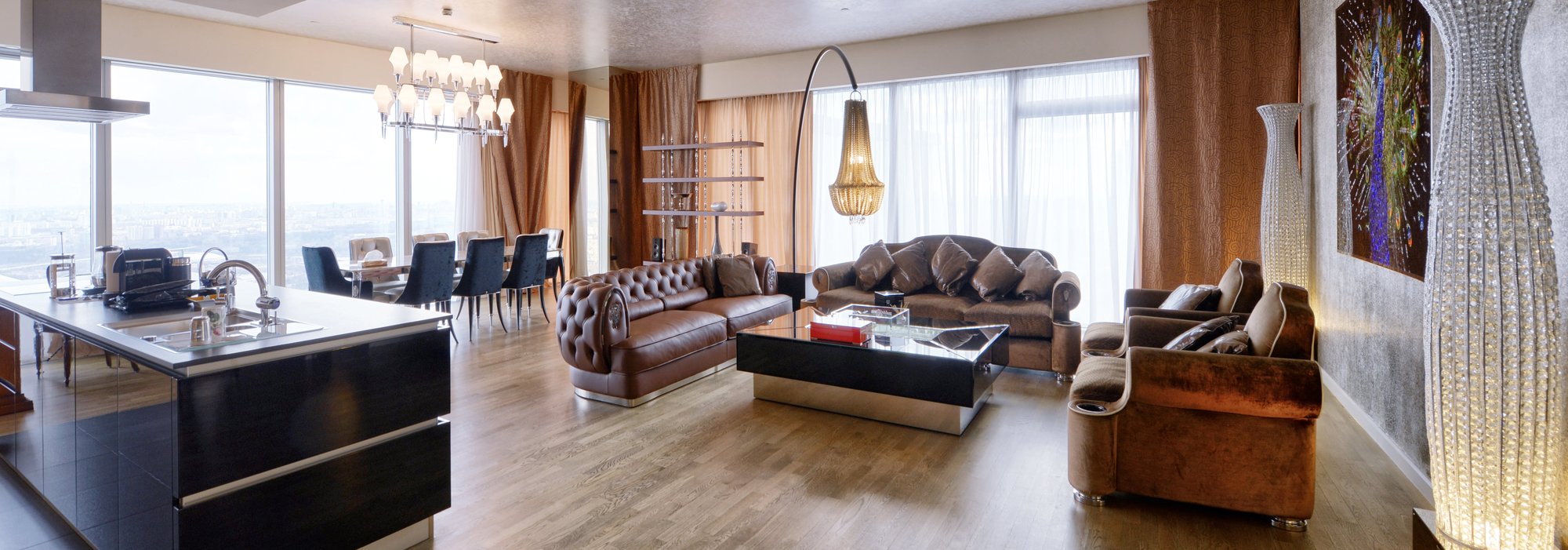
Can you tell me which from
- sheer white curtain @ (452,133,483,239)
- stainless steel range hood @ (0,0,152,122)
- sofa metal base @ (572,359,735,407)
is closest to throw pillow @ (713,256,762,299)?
sofa metal base @ (572,359,735,407)

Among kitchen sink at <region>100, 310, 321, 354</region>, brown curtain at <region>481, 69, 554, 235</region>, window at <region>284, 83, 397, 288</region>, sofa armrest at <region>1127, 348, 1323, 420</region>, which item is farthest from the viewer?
brown curtain at <region>481, 69, 554, 235</region>

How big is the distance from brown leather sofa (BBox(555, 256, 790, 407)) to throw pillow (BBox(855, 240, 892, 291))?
887 millimetres

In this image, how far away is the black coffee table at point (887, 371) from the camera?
360 cm

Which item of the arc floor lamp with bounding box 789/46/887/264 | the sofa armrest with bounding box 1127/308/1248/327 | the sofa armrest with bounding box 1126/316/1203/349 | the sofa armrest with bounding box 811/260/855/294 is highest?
the arc floor lamp with bounding box 789/46/887/264

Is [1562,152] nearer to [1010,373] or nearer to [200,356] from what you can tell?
[1010,373]

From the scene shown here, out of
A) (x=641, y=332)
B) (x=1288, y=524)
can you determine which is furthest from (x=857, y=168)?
(x=1288, y=524)

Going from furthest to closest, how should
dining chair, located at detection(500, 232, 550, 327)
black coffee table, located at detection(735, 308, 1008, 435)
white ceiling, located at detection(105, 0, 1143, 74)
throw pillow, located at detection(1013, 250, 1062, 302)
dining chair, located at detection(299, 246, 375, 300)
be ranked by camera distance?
dining chair, located at detection(500, 232, 550, 327) → white ceiling, located at detection(105, 0, 1143, 74) → dining chair, located at detection(299, 246, 375, 300) → throw pillow, located at detection(1013, 250, 1062, 302) → black coffee table, located at detection(735, 308, 1008, 435)

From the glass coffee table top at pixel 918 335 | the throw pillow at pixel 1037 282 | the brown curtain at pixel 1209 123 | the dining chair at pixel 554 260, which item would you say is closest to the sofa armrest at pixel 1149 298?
the throw pillow at pixel 1037 282

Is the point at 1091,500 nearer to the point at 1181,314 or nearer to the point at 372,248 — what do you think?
the point at 1181,314

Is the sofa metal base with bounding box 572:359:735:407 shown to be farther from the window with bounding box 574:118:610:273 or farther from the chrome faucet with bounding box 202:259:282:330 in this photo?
the window with bounding box 574:118:610:273

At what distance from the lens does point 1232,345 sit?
272 cm

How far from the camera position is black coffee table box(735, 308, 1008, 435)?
11.8 feet

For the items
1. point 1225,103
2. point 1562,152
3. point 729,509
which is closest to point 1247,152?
point 1225,103

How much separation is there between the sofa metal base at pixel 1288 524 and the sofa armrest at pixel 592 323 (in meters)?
3.09
